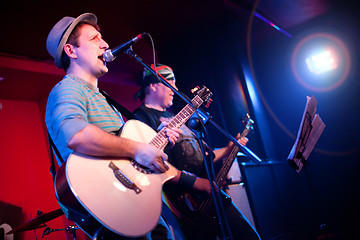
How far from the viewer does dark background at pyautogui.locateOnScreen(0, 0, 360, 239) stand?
13.6ft

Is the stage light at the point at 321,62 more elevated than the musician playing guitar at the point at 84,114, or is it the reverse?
→ the stage light at the point at 321,62

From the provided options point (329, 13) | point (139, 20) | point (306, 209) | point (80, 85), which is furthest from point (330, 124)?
point (80, 85)

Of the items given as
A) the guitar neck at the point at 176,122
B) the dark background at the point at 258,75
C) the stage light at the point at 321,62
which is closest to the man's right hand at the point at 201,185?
the guitar neck at the point at 176,122

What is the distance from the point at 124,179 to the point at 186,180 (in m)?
1.10

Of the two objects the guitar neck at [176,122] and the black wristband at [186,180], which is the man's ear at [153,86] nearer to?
the guitar neck at [176,122]

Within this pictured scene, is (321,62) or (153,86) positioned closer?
(153,86)

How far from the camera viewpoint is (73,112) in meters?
1.56

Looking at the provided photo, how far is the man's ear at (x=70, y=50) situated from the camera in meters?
2.12

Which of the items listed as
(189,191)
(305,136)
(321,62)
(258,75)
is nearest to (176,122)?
(189,191)

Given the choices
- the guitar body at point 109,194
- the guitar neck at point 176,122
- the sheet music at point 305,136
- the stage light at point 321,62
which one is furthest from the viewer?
the stage light at point 321,62

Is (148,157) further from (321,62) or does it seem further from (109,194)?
(321,62)

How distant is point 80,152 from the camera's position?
1.48 meters

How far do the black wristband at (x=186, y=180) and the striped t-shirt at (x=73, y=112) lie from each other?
0.86 m

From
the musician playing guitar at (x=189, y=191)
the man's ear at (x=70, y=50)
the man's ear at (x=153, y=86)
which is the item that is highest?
the man's ear at (x=70, y=50)
